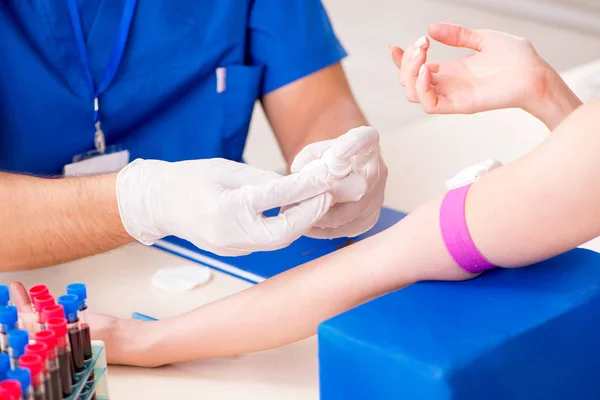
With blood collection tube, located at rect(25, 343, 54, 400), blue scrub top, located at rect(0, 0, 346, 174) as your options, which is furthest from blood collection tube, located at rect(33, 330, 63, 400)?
blue scrub top, located at rect(0, 0, 346, 174)

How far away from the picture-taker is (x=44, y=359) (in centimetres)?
61

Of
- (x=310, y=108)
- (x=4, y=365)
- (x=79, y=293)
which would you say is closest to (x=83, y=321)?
(x=79, y=293)

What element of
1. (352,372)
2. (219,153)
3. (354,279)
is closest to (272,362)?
(354,279)

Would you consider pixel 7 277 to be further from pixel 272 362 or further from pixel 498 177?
pixel 498 177

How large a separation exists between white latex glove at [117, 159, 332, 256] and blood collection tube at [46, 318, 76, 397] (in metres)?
0.31

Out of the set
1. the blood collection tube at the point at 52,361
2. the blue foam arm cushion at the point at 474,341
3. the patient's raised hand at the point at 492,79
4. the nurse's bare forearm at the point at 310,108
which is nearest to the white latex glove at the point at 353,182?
the patient's raised hand at the point at 492,79

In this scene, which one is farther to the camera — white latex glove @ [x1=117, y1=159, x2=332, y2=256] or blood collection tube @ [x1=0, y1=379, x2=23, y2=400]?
white latex glove @ [x1=117, y1=159, x2=332, y2=256]

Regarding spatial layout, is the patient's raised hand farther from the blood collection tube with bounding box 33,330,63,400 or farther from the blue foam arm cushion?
the blood collection tube with bounding box 33,330,63,400

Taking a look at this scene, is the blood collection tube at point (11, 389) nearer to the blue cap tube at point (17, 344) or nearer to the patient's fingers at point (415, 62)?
the blue cap tube at point (17, 344)

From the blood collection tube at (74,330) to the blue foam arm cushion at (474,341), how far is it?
213mm

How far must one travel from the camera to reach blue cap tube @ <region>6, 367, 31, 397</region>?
58 centimetres

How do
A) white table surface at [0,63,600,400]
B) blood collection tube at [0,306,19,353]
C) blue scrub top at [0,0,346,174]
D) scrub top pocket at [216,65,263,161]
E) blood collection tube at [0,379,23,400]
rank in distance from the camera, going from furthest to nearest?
scrub top pocket at [216,65,263,161], blue scrub top at [0,0,346,174], white table surface at [0,63,600,400], blood collection tube at [0,306,19,353], blood collection tube at [0,379,23,400]

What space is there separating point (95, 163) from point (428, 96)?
2.04 ft

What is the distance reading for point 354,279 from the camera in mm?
923
